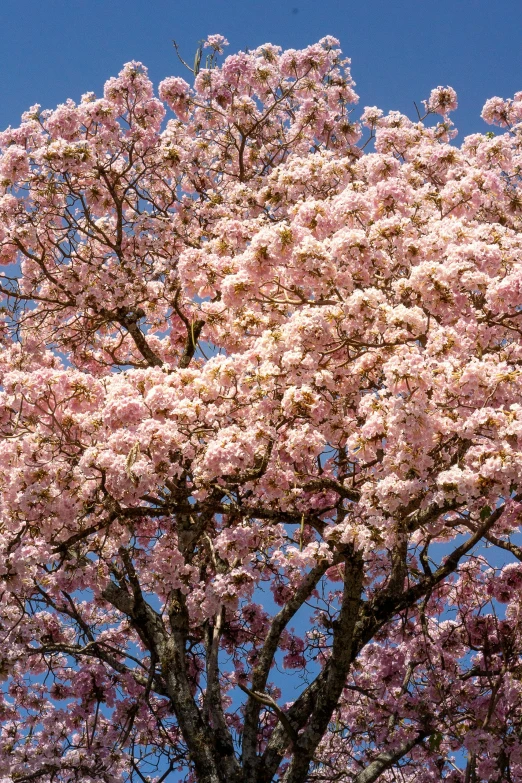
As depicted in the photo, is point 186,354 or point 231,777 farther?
point 186,354

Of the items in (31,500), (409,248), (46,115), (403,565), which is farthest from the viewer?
(46,115)

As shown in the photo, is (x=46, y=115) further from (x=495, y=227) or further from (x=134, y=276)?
(x=495, y=227)

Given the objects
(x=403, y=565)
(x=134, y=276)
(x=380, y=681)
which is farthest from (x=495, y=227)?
(x=380, y=681)

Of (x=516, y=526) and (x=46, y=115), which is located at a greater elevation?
(x=46, y=115)

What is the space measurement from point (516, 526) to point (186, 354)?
522 centimetres

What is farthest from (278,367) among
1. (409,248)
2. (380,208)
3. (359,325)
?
(380,208)

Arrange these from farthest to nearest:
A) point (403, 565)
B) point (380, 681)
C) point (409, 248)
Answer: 1. point (380, 681)
2. point (403, 565)
3. point (409, 248)

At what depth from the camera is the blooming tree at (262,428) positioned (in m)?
7.11

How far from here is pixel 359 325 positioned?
7340 mm

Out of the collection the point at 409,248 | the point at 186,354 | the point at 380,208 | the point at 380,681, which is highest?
the point at 186,354

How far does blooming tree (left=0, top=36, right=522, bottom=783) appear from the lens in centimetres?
711

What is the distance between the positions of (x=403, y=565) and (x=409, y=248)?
3319 mm

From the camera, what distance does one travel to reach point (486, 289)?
289 inches

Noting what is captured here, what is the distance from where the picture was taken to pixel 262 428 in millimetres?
7324
